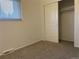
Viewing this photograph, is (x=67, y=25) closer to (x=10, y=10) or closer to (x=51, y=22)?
(x=51, y=22)

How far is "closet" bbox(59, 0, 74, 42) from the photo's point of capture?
4.81m

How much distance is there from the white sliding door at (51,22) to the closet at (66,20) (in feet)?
1.88

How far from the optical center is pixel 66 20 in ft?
16.4

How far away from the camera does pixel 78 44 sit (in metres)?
3.72

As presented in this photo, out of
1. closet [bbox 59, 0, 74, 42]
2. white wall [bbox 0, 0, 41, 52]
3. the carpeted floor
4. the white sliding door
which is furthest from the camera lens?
closet [bbox 59, 0, 74, 42]

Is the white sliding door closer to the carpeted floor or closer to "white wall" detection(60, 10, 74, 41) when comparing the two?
"white wall" detection(60, 10, 74, 41)

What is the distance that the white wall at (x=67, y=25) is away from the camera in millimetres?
4820

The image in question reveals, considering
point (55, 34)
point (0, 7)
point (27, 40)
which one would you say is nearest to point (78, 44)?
point (55, 34)

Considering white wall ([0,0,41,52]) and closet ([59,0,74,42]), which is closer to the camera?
white wall ([0,0,41,52])

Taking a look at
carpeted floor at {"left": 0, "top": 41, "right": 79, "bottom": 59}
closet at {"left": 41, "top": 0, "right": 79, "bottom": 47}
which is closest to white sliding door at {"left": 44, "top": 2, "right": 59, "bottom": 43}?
closet at {"left": 41, "top": 0, "right": 79, "bottom": 47}

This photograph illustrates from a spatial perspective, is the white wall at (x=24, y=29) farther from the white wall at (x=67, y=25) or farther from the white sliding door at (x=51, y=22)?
the white wall at (x=67, y=25)

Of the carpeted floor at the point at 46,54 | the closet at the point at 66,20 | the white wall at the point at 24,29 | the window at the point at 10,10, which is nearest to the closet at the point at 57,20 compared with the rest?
the closet at the point at 66,20

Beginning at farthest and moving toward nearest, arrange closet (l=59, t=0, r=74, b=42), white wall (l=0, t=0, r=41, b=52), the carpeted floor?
closet (l=59, t=0, r=74, b=42) < white wall (l=0, t=0, r=41, b=52) < the carpeted floor

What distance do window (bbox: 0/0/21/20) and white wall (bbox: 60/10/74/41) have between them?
2.19 m
